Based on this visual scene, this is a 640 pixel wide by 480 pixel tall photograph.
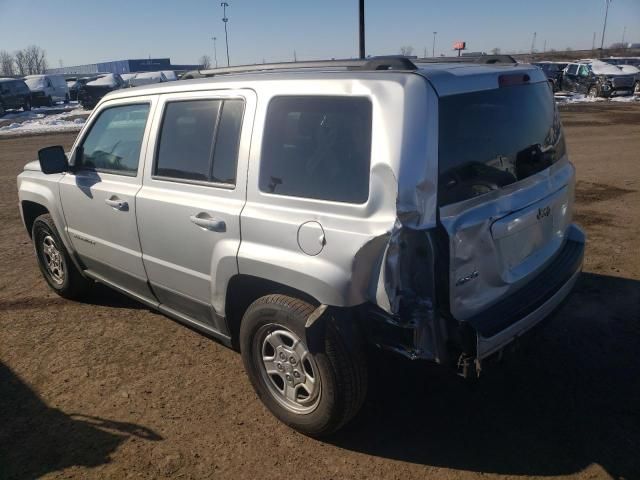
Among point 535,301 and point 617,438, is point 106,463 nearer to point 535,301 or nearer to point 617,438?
point 535,301

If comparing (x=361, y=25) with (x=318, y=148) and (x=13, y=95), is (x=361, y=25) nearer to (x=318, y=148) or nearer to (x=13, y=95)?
(x=318, y=148)

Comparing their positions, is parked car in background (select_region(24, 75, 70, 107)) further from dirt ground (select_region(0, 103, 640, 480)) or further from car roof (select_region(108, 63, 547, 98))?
car roof (select_region(108, 63, 547, 98))

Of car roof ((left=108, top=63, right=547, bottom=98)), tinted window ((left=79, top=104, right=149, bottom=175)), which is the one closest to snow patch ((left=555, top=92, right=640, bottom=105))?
car roof ((left=108, top=63, right=547, bottom=98))

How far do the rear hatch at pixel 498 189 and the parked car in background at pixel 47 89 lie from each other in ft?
120

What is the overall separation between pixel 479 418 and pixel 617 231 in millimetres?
4304

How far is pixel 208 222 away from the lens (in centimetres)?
312

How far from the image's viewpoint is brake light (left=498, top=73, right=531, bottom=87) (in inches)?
111

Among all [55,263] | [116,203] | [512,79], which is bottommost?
[55,263]

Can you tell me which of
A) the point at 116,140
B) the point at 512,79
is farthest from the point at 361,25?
the point at 512,79

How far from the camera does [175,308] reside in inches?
148

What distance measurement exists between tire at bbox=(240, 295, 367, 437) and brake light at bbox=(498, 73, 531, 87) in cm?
156

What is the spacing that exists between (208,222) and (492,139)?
1.64 meters

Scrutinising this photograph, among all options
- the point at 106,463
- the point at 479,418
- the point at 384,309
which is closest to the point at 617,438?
the point at 479,418

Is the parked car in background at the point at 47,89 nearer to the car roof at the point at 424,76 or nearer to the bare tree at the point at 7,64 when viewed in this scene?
the car roof at the point at 424,76
